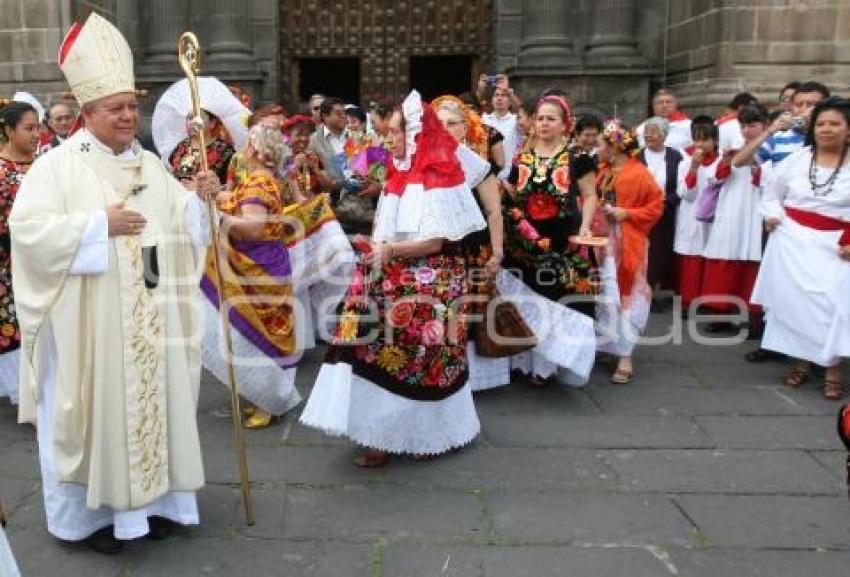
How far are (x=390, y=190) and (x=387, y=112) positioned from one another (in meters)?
2.97

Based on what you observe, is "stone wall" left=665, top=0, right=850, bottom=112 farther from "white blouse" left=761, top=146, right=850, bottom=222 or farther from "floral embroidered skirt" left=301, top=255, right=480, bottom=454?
"floral embroidered skirt" left=301, top=255, right=480, bottom=454

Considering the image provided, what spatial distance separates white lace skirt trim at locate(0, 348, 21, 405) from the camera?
5.04m

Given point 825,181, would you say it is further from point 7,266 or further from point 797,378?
point 7,266

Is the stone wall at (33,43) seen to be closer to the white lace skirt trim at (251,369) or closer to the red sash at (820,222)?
the white lace skirt trim at (251,369)

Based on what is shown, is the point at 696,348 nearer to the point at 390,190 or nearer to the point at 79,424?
the point at 390,190

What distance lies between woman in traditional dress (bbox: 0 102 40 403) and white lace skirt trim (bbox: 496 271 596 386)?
2.86 meters

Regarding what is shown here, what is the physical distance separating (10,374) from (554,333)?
3.26 metres

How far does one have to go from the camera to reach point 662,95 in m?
8.89

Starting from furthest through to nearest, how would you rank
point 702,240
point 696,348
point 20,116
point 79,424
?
point 702,240, point 696,348, point 20,116, point 79,424

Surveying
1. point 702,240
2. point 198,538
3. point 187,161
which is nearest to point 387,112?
point 187,161

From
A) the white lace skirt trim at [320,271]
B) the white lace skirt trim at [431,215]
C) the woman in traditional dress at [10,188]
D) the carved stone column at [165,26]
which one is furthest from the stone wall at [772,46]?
the woman in traditional dress at [10,188]

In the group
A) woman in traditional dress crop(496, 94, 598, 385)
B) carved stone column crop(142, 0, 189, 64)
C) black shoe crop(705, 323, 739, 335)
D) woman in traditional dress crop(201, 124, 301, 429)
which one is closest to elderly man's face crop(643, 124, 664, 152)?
black shoe crop(705, 323, 739, 335)

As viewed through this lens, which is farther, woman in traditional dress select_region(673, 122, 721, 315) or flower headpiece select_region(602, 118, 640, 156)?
woman in traditional dress select_region(673, 122, 721, 315)

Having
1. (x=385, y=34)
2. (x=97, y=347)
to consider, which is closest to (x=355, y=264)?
(x=97, y=347)
